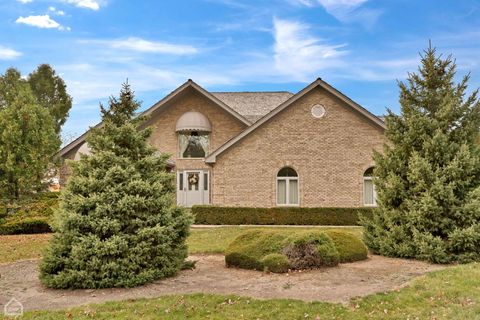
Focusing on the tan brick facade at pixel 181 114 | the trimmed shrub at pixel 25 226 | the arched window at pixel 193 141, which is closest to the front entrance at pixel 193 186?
the tan brick facade at pixel 181 114

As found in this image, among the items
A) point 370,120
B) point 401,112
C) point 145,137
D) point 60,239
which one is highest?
point 370,120

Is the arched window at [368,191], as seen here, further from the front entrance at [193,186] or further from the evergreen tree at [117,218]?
the evergreen tree at [117,218]

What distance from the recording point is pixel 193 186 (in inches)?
1076

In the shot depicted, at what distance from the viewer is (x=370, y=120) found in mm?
23250

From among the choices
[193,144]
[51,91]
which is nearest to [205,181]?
[193,144]

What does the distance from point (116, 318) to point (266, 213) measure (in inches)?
601

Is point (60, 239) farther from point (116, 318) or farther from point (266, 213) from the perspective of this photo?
point (266, 213)

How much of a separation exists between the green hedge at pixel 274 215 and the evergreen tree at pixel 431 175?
8799 mm

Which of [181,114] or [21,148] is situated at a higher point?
[181,114]

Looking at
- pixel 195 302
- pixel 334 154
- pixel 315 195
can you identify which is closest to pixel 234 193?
pixel 315 195

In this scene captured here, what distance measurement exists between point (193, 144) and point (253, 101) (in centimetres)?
665

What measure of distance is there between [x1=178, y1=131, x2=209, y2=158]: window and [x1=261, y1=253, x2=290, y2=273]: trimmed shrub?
18813 millimetres

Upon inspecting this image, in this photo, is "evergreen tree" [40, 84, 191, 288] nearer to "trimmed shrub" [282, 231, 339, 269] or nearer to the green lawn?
"trimmed shrub" [282, 231, 339, 269]

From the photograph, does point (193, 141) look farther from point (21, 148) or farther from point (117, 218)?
point (117, 218)
